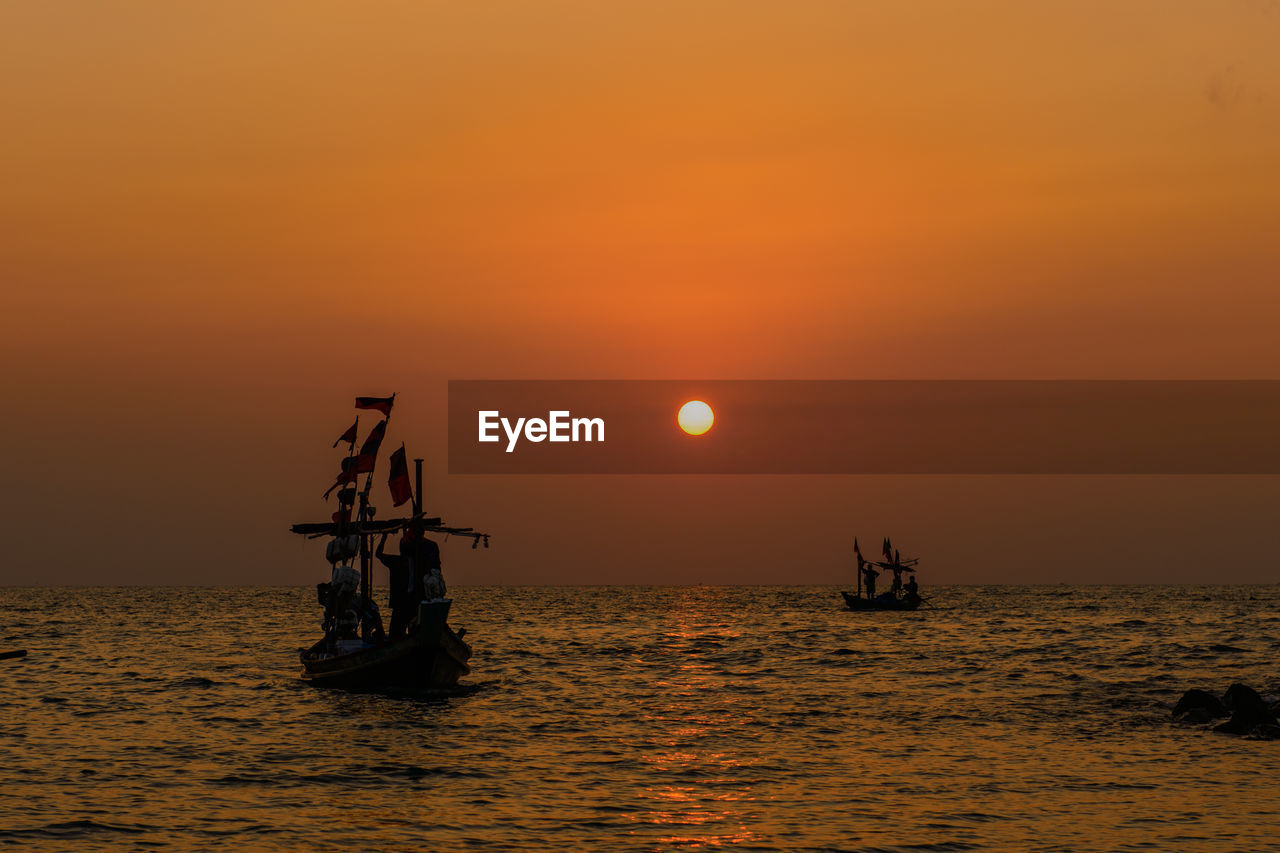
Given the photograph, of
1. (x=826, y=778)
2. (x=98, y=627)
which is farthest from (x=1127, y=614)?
(x=826, y=778)

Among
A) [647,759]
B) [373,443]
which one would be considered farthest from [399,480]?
[647,759]

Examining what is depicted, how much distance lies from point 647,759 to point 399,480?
15.8m

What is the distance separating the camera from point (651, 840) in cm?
2391

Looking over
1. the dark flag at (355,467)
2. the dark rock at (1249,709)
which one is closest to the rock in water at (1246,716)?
the dark rock at (1249,709)

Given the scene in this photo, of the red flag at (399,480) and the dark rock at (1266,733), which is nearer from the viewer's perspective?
the dark rock at (1266,733)

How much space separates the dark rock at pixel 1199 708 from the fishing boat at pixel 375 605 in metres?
23.8

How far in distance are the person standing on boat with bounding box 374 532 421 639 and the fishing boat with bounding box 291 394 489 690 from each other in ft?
0.12

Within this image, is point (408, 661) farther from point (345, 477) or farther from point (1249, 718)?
point (1249, 718)

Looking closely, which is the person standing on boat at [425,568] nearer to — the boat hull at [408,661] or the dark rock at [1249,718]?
the boat hull at [408,661]

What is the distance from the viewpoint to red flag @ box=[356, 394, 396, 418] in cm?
4778

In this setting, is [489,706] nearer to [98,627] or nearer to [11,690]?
[11,690]

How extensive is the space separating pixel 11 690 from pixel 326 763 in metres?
25.6

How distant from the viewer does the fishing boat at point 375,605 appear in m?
46.7

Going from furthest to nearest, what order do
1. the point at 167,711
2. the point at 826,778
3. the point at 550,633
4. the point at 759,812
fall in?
the point at 550,633 < the point at 167,711 < the point at 826,778 < the point at 759,812
